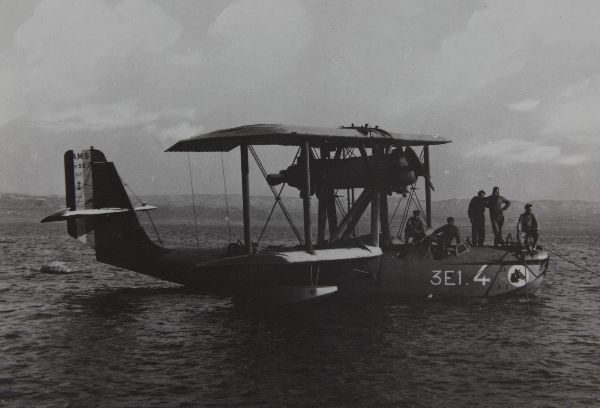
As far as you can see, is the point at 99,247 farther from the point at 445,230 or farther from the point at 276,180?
the point at 445,230

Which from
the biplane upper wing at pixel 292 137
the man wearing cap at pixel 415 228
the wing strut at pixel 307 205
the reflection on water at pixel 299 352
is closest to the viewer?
the reflection on water at pixel 299 352

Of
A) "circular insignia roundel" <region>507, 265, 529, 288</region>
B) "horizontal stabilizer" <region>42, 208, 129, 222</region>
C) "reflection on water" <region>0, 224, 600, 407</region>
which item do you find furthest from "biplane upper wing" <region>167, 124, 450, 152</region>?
"reflection on water" <region>0, 224, 600, 407</region>

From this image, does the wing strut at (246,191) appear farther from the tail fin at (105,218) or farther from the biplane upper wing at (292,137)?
the tail fin at (105,218)

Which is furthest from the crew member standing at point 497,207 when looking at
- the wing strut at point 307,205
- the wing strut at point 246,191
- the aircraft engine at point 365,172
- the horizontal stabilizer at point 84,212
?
the horizontal stabilizer at point 84,212

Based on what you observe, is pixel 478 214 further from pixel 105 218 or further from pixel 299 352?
pixel 105 218

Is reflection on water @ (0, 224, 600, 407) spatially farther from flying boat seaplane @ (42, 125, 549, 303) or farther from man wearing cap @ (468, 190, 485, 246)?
man wearing cap @ (468, 190, 485, 246)

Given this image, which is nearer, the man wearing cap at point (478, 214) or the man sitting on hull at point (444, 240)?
the man sitting on hull at point (444, 240)

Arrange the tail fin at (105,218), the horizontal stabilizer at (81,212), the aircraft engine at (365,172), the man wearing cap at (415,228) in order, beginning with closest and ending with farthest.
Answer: the horizontal stabilizer at (81,212) < the aircraft engine at (365,172) < the man wearing cap at (415,228) < the tail fin at (105,218)
